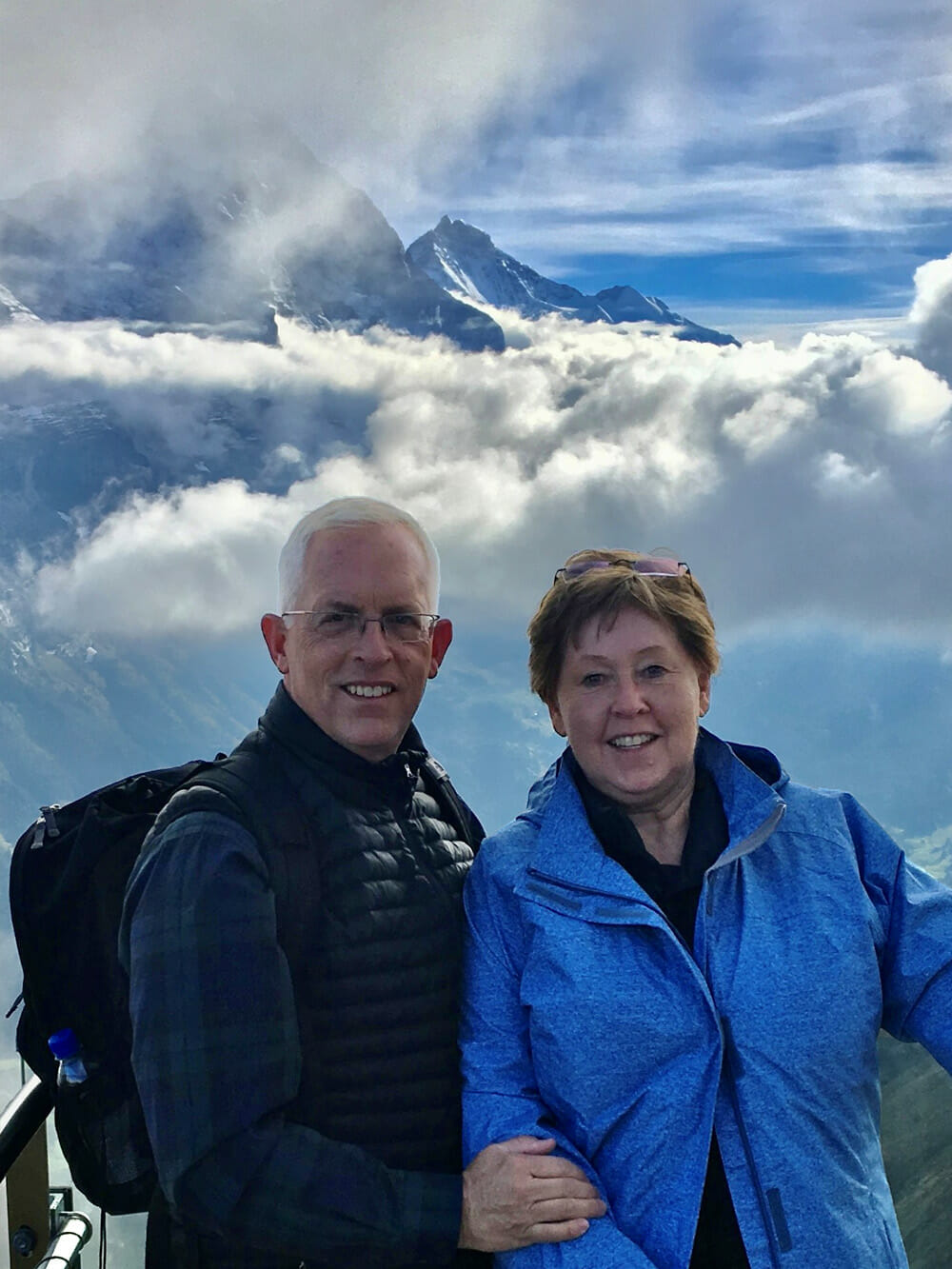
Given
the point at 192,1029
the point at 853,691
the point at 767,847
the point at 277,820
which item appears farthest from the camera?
the point at 853,691

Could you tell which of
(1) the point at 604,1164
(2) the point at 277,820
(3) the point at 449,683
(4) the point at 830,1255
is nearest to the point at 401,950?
(2) the point at 277,820

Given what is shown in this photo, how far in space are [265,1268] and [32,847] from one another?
2.77 feet

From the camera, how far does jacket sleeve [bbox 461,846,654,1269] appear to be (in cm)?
199

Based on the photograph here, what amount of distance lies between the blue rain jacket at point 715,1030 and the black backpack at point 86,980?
2.08ft

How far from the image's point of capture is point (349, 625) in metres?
2.30

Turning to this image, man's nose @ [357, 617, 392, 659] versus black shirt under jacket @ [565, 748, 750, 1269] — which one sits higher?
man's nose @ [357, 617, 392, 659]

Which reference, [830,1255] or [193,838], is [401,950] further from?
[830,1255]

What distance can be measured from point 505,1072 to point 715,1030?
0.39 meters

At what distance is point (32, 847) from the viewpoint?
2104mm

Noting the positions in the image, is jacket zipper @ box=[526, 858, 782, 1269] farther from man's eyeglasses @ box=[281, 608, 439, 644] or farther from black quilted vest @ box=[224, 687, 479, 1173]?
man's eyeglasses @ box=[281, 608, 439, 644]

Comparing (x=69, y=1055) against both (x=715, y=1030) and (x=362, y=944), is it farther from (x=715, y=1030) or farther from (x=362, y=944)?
(x=715, y=1030)

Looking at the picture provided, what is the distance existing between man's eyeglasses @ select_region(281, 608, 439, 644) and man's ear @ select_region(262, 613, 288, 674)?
0.05 metres

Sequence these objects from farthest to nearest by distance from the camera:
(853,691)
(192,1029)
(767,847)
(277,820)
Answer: (853,691) < (767,847) < (277,820) < (192,1029)

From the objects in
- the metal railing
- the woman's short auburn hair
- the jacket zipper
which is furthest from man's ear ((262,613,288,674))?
the metal railing
